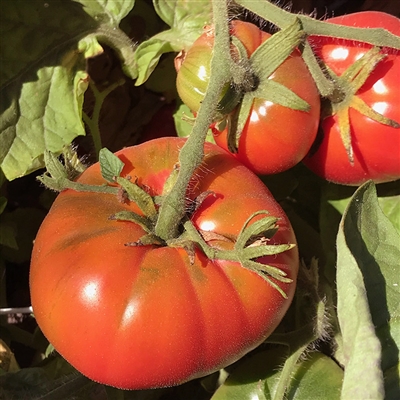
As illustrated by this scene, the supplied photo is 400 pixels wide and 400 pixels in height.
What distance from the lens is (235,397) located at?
0.86 meters

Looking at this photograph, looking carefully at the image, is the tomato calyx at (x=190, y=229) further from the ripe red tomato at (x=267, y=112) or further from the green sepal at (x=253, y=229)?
the ripe red tomato at (x=267, y=112)

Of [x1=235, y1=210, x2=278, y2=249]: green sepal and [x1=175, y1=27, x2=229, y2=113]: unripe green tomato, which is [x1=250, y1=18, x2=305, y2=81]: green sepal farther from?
[x1=235, y1=210, x2=278, y2=249]: green sepal

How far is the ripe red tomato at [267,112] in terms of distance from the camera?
2.57 ft

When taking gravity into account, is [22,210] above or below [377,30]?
below

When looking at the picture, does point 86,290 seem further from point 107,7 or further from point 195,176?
point 107,7

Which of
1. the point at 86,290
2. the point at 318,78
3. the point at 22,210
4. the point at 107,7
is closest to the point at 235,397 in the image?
the point at 86,290

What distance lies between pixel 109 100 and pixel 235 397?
0.63 metres

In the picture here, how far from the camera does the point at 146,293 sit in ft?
2.13

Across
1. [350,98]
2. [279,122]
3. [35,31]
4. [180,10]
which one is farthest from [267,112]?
[35,31]

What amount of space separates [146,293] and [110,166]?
0.16 m

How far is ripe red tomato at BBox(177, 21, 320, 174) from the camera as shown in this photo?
78 centimetres

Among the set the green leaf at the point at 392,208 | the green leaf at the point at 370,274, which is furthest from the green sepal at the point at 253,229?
the green leaf at the point at 392,208

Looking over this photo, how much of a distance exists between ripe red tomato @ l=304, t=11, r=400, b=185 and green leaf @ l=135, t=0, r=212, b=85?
0.25 meters

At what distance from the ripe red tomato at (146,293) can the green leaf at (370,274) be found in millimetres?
81
